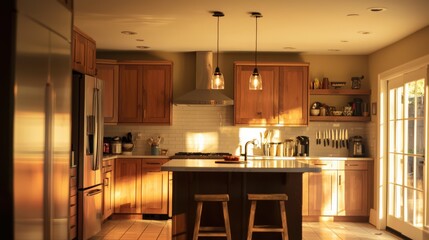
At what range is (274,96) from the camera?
834 centimetres

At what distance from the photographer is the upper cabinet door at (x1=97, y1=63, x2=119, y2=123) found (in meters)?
8.28

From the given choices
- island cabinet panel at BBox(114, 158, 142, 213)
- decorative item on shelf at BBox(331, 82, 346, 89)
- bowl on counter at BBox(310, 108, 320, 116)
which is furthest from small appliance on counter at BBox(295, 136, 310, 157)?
island cabinet panel at BBox(114, 158, 142, 213)

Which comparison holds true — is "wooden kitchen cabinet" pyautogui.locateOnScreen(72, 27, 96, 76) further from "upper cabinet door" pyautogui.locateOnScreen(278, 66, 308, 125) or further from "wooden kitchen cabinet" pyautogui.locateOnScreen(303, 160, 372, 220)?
"wooden kitchen cabinet" pyautogui.locateOnScreen(303, 160, 372, 220)

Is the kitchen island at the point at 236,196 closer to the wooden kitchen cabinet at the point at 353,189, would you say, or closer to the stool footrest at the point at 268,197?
the stool footrest at the point at 268,197

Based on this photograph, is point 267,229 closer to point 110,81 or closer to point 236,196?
point 236,196

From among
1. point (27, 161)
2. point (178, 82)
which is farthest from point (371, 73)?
point (27, 161)

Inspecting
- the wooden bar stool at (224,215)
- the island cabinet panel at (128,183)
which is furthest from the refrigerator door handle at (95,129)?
the wooden bar stool at (224,215)

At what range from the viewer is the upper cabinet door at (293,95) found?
833 centimetres

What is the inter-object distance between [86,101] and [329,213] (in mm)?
4094

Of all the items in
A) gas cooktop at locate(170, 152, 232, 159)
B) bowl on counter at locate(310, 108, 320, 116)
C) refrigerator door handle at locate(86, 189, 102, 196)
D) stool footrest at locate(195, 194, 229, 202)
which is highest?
bowl on counter at locate(310, 108, 320, 116)

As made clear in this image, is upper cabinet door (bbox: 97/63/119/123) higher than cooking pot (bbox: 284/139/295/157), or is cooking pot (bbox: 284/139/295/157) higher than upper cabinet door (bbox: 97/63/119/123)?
upper cabinet door (bbox: 97/63/119/123)

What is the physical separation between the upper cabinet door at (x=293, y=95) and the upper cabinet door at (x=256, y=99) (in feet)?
0.34

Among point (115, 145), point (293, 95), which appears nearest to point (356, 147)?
point (293, 95)

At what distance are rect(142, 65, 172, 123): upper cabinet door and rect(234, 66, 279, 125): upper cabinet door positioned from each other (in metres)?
1.06
